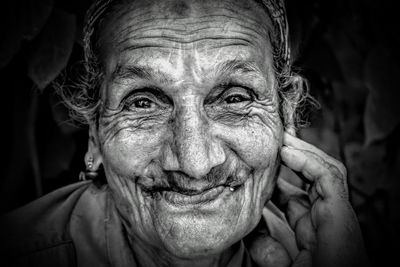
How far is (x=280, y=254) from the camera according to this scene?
2309 millimetres

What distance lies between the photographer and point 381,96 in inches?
106

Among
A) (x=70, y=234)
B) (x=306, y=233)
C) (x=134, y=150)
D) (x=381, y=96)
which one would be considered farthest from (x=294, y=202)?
(x=70, y=234)

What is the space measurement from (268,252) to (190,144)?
97 cm

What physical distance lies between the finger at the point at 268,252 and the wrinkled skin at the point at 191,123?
0.26 m

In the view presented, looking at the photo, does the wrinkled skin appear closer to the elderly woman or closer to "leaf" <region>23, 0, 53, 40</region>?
the elderly woman

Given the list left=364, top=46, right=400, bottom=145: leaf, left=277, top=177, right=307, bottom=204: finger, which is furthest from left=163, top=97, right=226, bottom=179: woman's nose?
left=364, top=46, right=400, bottom=145: leaf

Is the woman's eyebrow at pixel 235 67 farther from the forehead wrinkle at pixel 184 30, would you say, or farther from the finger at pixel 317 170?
the finger at pixel 317 170

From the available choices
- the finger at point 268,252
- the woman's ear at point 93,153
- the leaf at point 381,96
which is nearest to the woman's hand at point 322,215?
the finger at point 268,252

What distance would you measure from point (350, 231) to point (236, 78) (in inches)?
38.1

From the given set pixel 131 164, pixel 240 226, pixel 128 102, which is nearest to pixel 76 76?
pixel 128 102

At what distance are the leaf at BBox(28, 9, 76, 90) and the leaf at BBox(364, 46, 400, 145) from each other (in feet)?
6.25

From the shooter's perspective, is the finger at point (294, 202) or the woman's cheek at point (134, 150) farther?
the finger at point (294, 202)

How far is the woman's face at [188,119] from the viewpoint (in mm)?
1783

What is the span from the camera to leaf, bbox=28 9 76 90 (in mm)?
2148
